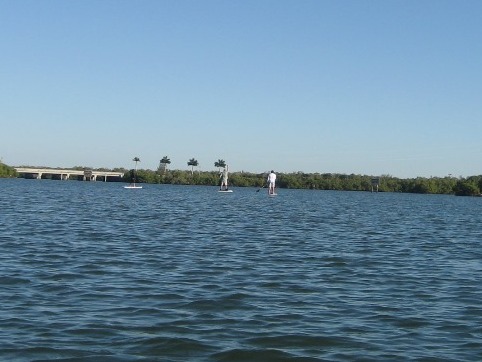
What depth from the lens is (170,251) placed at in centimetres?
2709

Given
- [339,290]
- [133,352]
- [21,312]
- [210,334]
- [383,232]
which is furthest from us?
[383,232]

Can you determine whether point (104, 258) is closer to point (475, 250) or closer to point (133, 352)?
point (133, 352)

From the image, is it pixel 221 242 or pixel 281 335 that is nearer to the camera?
pixel 281 335

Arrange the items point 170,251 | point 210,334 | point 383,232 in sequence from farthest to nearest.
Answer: point 383,232, point 170,251, point 210,334

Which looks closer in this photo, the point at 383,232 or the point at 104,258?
the point at 104,258

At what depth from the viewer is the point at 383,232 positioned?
41.9m

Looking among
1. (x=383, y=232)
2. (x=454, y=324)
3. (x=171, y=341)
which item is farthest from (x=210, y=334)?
(x=383, y=232)

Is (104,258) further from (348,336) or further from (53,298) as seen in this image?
(348,336)

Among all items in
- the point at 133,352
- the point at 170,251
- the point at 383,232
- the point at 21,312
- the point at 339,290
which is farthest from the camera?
the point at 383,232

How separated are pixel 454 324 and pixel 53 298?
8657 mm

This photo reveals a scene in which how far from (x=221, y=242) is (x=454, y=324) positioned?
1713 cm

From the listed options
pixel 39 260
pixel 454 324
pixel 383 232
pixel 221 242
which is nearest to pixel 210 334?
pixel 454 324

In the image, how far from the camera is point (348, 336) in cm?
1380

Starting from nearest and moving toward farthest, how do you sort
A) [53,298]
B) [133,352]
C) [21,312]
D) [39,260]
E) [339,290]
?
[133,352] → [21,312] → [53,298] → [339,290] → [39,260]
